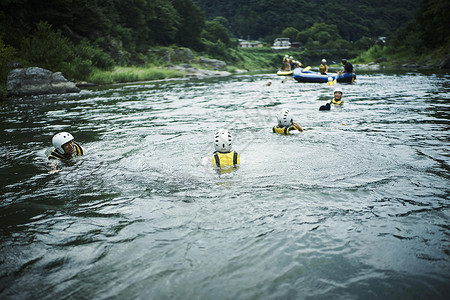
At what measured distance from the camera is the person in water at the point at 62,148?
26.8ft

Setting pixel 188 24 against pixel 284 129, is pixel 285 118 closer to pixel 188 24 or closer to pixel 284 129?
pixel 284 129

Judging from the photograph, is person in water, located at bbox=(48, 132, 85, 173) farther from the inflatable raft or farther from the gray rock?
the inflatable raft

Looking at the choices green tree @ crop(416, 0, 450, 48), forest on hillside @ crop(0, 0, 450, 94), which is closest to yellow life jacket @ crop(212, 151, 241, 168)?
forest on hillside @ crop(0, 0, 450, 94)

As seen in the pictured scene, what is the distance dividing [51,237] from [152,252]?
170cm

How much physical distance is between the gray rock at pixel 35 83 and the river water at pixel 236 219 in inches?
711

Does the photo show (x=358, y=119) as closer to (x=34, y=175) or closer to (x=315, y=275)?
(x=315, y=275)

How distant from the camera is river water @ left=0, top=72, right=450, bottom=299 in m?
3.60

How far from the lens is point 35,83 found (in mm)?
26328

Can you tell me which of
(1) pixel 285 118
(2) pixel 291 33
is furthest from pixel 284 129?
(2) pixel 291 33

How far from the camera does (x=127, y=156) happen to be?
8781 mm

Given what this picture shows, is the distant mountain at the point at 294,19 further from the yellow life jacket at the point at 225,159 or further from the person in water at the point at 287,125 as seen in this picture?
the yellow life jacket at the point at 225,159

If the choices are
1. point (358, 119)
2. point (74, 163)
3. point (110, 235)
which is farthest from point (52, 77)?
point (110, 235)

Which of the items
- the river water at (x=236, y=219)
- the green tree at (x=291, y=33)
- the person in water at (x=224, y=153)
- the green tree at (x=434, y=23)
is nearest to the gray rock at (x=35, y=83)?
the river water at (x=236, y=219)

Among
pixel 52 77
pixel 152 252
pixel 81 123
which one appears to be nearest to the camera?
pixel 152 252
